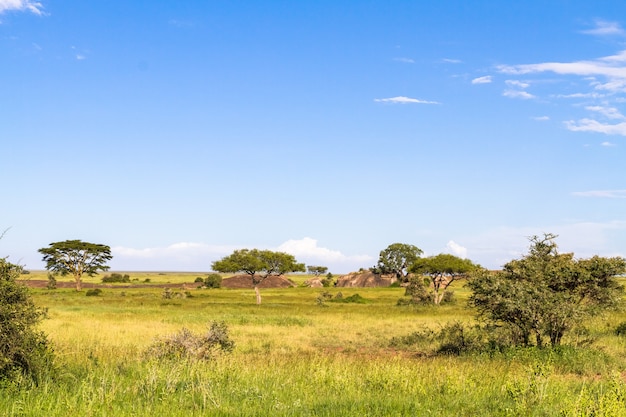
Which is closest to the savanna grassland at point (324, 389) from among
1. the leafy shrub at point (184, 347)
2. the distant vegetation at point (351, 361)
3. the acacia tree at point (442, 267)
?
the distant vegetation at point (351, 361)

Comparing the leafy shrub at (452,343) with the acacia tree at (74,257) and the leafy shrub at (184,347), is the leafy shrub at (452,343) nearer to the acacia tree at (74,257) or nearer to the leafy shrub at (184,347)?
the leafy shrub at (184,347)

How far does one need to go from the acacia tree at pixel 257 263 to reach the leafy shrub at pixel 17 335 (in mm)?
60225

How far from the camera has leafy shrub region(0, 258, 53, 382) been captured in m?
11.1

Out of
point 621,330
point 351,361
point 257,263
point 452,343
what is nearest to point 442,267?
point 257,263

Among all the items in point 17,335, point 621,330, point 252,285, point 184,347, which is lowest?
point 621,330

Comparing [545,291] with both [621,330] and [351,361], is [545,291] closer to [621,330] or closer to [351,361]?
[351,361]

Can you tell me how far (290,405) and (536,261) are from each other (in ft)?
48.1

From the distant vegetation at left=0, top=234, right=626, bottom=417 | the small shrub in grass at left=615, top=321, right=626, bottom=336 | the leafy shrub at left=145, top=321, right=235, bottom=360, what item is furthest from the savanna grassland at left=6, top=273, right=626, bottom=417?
the small shrub in grass at left=615, top=321, right=626, bottom=336

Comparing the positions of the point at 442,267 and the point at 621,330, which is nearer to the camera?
the point at 621,330

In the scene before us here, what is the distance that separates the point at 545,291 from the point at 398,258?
10873 cm

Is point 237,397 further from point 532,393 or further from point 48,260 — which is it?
point 48,260

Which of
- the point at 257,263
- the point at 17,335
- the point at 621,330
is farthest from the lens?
the point at 257,263

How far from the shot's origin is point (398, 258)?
127125 millimetres

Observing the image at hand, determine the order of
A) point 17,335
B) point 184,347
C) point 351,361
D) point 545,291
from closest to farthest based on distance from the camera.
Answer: point 17,335 < point 351,361 < point 184,347 < point 545,291
